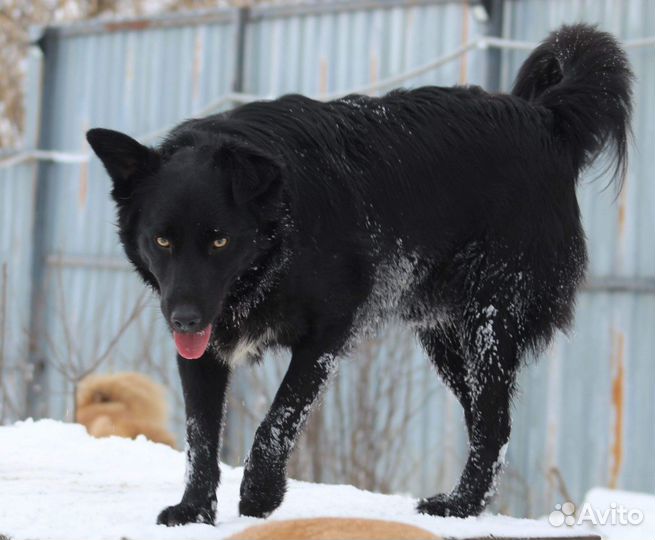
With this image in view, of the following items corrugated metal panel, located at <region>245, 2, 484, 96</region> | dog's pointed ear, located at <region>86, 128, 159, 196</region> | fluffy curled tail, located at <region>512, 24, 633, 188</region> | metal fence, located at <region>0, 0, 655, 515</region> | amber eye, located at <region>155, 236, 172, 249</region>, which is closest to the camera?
amber eye, located at <region>155, 236, 172, 249</region>

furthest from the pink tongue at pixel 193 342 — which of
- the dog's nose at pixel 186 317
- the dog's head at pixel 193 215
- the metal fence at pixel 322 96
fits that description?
the metal fence at pixel 322 96

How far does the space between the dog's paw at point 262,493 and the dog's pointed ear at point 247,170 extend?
39.2 inches

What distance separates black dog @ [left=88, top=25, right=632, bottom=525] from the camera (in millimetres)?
3955

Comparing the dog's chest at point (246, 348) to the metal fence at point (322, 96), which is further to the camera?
the metal fence at point (322, 96)

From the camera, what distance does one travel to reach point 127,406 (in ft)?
26.5

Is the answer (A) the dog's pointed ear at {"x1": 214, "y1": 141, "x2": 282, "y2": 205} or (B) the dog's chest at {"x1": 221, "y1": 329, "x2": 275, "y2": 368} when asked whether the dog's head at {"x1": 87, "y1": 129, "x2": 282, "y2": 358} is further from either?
(B) the dog's chest at {"x1": 221, "y1": 329, "x2": 275, "y2": 368}

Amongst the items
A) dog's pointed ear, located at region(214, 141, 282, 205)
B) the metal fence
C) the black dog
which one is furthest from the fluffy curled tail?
the metal fence

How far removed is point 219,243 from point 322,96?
20.7 feet

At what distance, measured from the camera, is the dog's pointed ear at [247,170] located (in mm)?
3934

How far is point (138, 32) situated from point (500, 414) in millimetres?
7958

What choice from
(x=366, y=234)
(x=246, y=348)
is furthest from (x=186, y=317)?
(x=366, y=234)

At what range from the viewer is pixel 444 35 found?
9633 mm

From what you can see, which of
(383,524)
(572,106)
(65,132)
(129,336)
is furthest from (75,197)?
(383,524)

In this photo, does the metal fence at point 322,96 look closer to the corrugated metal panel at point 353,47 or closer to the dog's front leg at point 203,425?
the corrugated metal panel at point 353,47
